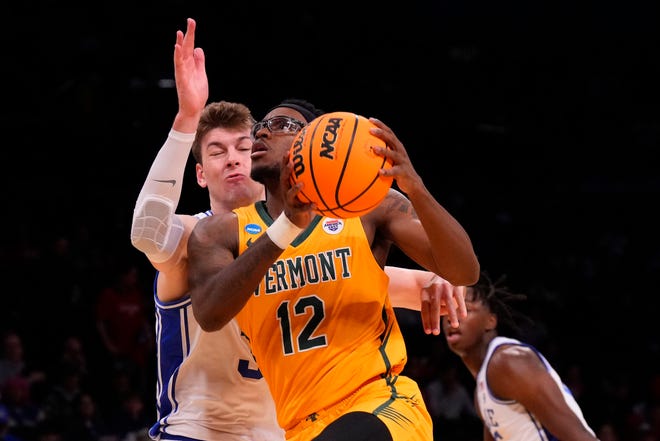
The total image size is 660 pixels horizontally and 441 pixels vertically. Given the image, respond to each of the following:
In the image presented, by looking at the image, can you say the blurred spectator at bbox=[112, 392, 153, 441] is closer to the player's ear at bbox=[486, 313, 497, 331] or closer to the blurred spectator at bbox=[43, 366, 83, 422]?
the blurred spectator at bbox=[43, 366, 83, 422]

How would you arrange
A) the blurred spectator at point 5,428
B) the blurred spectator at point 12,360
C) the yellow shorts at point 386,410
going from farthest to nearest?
the blurred spectator at point 12,360, the blurred spectator at point 5,428, the yellow shorts at point 386,410

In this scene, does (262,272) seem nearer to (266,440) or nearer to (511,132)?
(266,440)

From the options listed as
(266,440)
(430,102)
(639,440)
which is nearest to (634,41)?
(430,102)

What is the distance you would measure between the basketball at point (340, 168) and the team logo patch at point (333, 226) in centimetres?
41

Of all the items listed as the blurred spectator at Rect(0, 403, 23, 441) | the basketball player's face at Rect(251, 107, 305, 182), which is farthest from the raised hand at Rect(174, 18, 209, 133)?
the blurred spectator at Rect(0, 403, 23, 441)

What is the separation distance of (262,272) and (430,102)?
11.2 meters

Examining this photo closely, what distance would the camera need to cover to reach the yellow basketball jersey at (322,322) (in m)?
3.51

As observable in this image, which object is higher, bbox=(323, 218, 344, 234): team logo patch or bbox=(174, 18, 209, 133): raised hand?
bbox=(174, 18, 209, 133): raised hand

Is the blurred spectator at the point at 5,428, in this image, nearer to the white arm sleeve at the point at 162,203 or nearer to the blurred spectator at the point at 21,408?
the blurred spectator at the point at 21,408

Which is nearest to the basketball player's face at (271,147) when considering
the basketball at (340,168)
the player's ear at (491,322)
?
the basketball at (340,168)

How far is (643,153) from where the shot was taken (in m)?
15.5

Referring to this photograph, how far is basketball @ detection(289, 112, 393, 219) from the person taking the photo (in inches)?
125

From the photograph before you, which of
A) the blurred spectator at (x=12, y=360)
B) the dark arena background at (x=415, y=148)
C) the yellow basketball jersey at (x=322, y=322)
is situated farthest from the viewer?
the dark arena background at (x=415, y=148)

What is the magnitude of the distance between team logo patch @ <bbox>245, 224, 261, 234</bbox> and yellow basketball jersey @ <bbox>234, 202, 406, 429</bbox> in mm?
200
